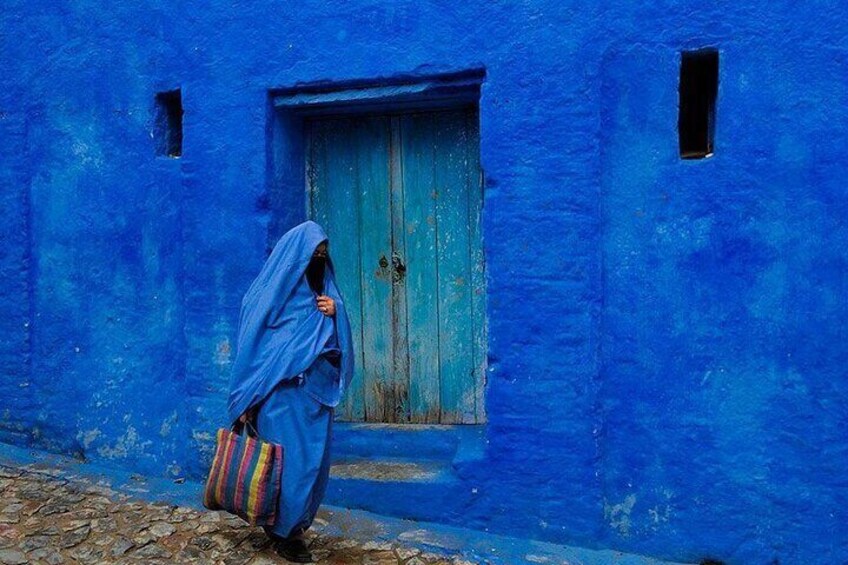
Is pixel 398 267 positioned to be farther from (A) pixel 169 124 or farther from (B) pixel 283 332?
(A) pixel 169 124

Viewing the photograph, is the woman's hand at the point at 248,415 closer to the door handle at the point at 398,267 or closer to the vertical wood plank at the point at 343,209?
the vertical wood plank at the point at 343,209

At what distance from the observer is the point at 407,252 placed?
14.8 feet

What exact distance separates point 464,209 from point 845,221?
6.13 feet

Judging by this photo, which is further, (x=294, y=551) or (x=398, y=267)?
(x=398, y=267)

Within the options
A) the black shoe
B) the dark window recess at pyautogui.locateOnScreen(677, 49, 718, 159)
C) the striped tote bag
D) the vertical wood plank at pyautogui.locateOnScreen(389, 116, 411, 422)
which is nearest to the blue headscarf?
the striped tote bag

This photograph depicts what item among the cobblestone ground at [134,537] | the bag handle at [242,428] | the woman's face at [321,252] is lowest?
the cobblestone ground at [134,537]

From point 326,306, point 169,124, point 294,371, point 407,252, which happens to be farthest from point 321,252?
point 169,124

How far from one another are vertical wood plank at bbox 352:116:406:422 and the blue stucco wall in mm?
443

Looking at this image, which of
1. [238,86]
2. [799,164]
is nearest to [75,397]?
[238,86]

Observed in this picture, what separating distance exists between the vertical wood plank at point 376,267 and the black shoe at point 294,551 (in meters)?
1.18

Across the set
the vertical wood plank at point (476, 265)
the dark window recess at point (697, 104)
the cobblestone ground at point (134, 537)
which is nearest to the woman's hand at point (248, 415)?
the cobblestone ground at point (134, 537)

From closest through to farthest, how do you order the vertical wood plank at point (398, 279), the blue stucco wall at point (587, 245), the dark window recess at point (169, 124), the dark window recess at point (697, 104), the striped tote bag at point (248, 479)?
the striped tote bag at point (248, 479) < the blue stucco wall at point (587, 245) < the dark window recess at point (697, 104) < the vertical wood plank at point (398, 279) < the dark window recess at point (169, 124)

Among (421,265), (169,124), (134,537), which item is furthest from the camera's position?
(169,124)

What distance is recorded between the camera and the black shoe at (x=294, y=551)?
11.4 ft
